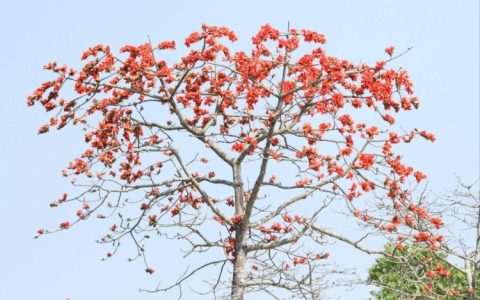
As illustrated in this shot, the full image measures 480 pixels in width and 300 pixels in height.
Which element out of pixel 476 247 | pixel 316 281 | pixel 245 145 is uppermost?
Result: pixel 476 247

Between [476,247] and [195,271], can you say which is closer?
[195,271]

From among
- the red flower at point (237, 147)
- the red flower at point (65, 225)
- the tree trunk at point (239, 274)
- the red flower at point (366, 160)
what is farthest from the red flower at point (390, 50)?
the red flower at point (65, 225)

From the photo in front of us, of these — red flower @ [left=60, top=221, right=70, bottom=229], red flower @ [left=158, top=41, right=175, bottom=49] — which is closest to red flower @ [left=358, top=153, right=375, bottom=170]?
red flower @ [left=158, top=41, right=175, bottom=49]

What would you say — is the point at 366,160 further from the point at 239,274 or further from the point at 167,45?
the point at 167,45

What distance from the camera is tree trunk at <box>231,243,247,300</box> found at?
10.5 metres

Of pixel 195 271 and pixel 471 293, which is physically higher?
pixel 471 293

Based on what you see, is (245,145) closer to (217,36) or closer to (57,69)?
(217,36)

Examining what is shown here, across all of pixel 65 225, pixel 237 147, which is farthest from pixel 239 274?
pixel 65 225

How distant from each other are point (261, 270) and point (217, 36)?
3489mm

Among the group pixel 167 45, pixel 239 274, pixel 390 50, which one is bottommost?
pixel 239 274

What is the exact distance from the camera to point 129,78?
1032cm

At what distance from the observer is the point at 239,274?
10516 millimetres

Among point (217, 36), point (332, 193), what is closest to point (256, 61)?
point (217, 36)

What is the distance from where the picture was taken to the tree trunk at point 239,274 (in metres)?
10.5
